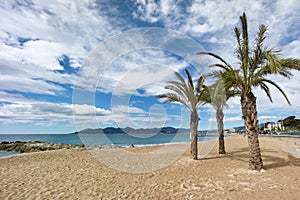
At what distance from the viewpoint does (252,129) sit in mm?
8148

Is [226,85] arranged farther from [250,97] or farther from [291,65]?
[291,65]

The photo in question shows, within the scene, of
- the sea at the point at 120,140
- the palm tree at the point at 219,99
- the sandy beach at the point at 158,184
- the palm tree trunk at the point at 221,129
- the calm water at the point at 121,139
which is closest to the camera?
the sandy beach at the point at 158,184

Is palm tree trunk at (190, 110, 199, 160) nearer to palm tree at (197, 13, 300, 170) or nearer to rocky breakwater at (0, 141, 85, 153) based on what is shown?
palm tree at (197, 13, 300, 170)

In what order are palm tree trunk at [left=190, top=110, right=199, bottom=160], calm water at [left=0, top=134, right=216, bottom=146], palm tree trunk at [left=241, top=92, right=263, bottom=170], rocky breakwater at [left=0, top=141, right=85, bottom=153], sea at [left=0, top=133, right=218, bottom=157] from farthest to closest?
calm water at [left=0, top=134, right=216, bottom=146], sea at [left=0, top=133, right=218, bottom=157], rocky breakwater at [left=0, top=141, right=85, bottom=153], palm tree trunk at [left=190, top=110, right=199, bottom=160], palm tree trunk at [left=241, top=92, right=263, bottom=170]

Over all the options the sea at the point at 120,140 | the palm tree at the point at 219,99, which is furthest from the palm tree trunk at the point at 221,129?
the sea at the point at 120,140

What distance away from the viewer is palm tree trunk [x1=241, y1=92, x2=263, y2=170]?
797 centimetres

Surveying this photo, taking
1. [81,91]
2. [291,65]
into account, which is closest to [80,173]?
[81,91]

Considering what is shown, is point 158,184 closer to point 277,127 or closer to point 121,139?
point 121,139

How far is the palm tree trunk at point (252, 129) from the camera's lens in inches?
314

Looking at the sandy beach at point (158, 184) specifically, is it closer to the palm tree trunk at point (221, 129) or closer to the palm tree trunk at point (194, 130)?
the palm tree trunk at point (194, 130)

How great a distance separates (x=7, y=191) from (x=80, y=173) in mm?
2962

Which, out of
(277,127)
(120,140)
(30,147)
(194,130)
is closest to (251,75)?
(194,130)

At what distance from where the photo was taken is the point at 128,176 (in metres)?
8.16

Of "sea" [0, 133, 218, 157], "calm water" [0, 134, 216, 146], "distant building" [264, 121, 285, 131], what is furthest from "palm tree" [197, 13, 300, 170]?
"distant building" [264, 121, 285, 131]
